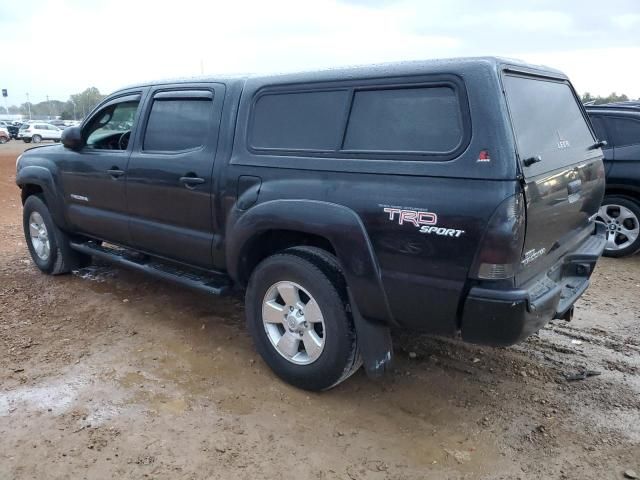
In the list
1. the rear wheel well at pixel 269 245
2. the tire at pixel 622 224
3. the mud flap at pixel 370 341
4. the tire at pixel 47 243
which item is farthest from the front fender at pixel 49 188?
the tire at pixel 622 224

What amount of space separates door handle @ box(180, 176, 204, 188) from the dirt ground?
119 cm

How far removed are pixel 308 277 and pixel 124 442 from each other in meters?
1.33

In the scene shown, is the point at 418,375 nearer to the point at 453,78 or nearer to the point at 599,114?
the point at 453,78

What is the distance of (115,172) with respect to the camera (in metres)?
4.53

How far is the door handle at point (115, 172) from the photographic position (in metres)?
4.50

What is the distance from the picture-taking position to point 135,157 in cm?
438

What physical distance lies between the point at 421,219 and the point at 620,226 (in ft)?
15.7

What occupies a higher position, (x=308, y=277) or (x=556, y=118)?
(x=556, y=118)

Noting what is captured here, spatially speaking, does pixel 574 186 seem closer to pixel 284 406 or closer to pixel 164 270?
pixel 284 406

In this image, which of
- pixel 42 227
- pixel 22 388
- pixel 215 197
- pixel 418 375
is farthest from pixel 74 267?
pixel 418 375

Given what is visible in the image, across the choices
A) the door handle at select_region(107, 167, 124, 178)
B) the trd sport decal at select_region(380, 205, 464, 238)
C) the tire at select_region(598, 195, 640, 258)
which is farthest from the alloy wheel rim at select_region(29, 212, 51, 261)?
the tire at select_region(598, 195, 640, 258)

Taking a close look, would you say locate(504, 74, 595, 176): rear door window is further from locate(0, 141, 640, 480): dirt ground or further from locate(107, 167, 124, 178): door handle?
locate(107, 167, 124, 178): door handle

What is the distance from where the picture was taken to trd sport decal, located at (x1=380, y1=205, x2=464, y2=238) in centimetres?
263

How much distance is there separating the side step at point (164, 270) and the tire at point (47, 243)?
0.79 feet
